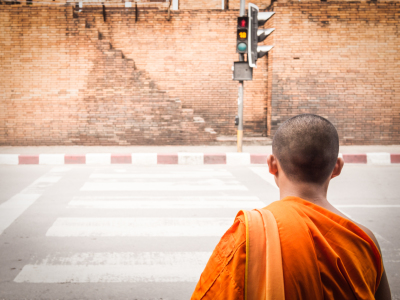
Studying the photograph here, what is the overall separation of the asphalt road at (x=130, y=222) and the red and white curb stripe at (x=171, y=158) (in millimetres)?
1138

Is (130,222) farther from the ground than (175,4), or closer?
closer

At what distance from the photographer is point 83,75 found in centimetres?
1147

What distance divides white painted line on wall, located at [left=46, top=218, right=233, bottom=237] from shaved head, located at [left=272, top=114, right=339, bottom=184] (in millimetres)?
2931

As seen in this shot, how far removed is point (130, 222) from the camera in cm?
443

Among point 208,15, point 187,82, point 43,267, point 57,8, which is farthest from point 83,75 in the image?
point 43,267

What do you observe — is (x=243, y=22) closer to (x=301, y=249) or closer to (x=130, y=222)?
(x=130, y=222)

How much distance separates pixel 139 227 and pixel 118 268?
112 centimetres

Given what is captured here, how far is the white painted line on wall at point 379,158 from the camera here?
9.39 meters

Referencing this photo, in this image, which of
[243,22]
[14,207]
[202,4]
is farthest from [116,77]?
[14,207]

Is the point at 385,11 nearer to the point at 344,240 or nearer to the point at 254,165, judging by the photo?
the point at 254,165

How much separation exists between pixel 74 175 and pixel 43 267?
4522 millimetres

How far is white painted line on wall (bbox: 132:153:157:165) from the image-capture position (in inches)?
367

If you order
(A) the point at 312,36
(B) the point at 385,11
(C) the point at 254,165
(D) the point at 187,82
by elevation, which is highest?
(B) the point at 385,11

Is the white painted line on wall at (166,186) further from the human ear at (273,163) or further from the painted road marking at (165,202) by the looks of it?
the human ear at (273,163)
